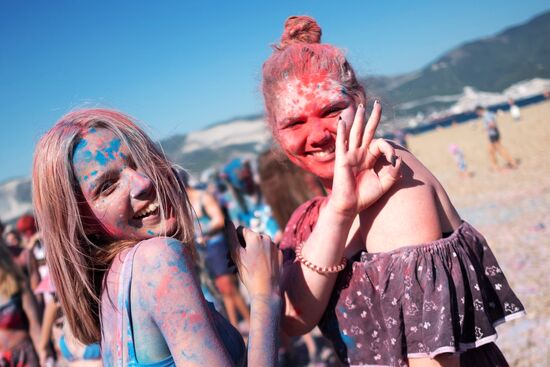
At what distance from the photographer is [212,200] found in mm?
5836

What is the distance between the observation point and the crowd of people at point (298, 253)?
4.34ft

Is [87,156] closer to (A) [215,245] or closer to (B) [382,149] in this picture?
(B) [382,149]

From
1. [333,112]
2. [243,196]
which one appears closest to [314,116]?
[333,112]

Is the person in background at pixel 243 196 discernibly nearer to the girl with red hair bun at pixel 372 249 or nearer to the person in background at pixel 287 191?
the person in background at pixel 287 191

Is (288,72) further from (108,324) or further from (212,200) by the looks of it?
(212,200)

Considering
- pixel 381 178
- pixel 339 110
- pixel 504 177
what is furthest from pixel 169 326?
pixel 504 177

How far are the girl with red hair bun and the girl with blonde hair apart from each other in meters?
0.24

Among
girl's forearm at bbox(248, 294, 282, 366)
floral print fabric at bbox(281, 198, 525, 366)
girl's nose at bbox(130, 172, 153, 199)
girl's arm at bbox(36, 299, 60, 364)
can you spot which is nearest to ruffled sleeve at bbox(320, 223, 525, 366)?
floral print fabric at bbox(281, 198, 525, 366)

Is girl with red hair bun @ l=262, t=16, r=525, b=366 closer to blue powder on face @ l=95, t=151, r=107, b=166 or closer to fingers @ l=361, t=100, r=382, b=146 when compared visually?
fingers @ l=361, t=100, r=382, b=146

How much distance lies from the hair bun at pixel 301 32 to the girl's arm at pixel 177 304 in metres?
0.96

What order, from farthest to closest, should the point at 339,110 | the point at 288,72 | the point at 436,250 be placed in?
the point at 288,72 → the point at 339,110 → the point at 436,250

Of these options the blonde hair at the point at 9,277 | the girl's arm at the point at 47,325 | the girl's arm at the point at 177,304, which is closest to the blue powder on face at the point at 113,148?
the girl's arm at the point at 177,304

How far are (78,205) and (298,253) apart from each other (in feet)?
2.54

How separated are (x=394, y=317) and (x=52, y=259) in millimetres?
1122
